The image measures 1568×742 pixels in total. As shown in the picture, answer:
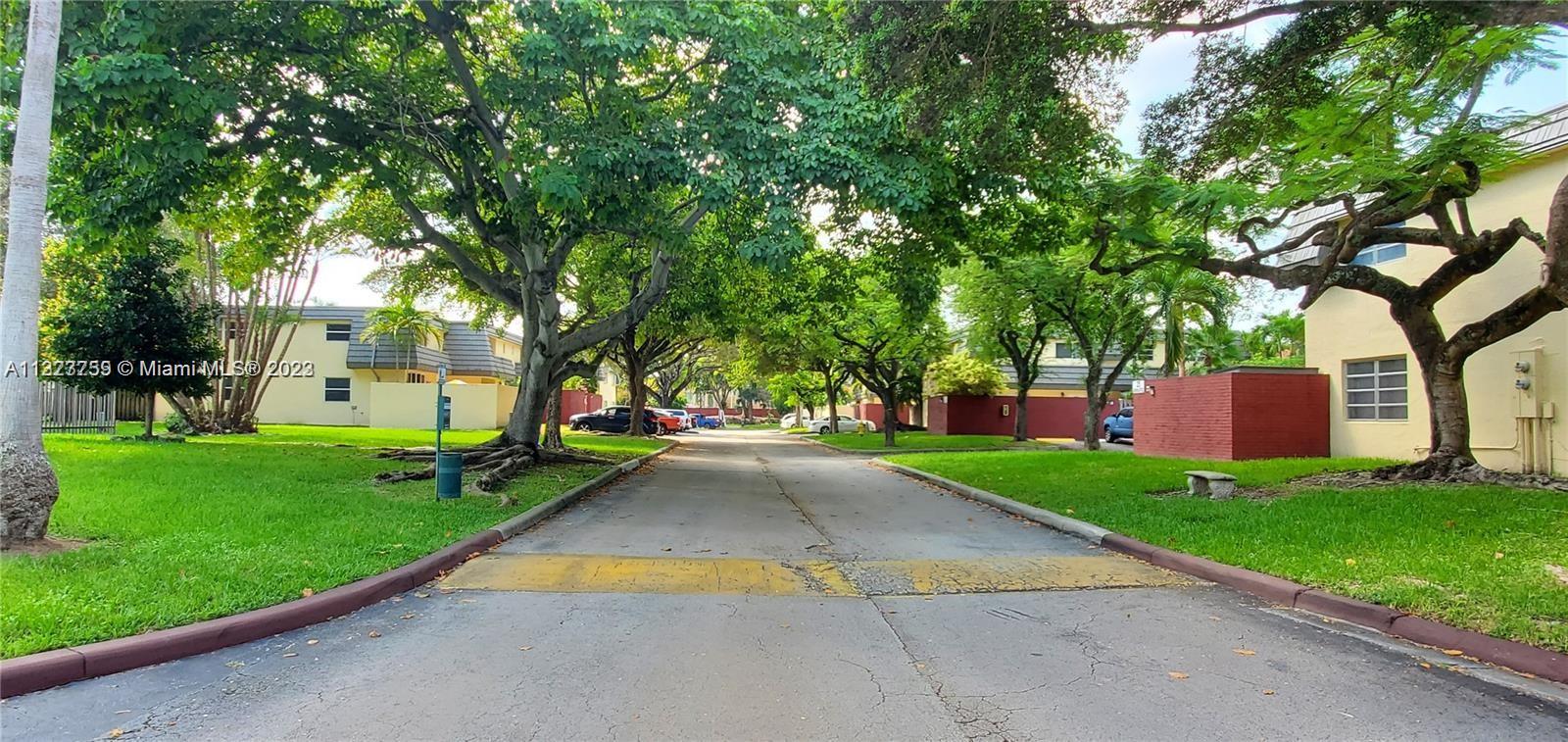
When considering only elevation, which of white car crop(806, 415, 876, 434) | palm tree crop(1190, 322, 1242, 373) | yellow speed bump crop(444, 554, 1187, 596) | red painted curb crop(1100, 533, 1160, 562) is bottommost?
white car crop(806, 415, 876, 434)

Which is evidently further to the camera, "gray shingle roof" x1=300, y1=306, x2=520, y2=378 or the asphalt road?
"gray shingle roof" x1=300, y1=306, x2=520, y2=378

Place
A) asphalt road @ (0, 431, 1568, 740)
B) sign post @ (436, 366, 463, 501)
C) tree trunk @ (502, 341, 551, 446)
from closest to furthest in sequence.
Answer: asphalt road @ (0, 431, 1568, 740) < sign post @ (436, 366, 463, 501) < tree trunk @ (502, 341, 551, 446)

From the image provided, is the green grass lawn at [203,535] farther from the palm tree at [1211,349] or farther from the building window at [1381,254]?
the palm tree at [1211,349]

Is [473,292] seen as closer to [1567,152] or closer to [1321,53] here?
[1321,53]

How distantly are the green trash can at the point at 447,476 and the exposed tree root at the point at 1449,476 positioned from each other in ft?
40.1

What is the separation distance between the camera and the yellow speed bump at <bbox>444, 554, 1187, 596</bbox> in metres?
6.62

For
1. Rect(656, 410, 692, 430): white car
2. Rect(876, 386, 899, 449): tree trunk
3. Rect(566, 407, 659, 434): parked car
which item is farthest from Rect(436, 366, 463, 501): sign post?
Rect(656, 410, 692, 430): white car

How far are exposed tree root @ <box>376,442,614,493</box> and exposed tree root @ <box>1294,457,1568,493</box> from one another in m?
12.4

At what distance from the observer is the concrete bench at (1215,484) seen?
412 inches

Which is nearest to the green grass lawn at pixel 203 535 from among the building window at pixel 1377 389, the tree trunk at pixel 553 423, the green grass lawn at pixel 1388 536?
the tree trunk at pixel 553 423

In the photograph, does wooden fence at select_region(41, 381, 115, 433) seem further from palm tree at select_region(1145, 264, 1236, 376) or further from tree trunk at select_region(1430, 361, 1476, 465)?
tree trunk at select_region(1430, 361, 1476, 465)

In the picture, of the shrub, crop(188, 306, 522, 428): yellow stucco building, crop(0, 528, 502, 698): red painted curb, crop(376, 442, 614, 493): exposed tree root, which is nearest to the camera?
crop(0, 528, 502, 698): red painted curb

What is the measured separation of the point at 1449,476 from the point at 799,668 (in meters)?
11.0

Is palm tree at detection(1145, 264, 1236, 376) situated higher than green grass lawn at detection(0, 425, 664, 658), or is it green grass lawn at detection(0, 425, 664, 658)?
palm tree at detection(1145, 264, 1236, 376)
